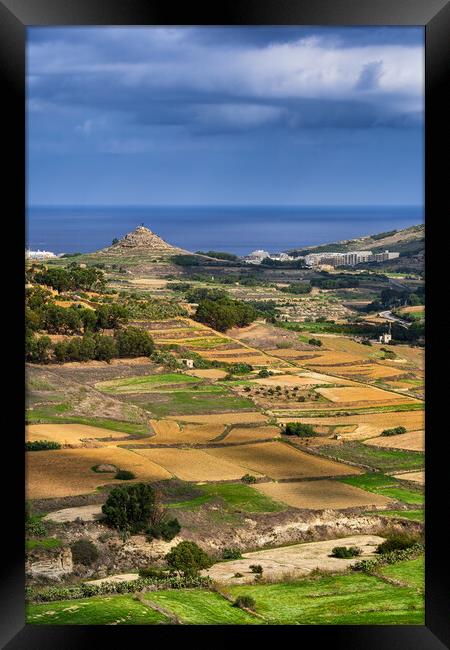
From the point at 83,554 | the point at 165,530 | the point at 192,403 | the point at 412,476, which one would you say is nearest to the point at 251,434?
the point at 192,403

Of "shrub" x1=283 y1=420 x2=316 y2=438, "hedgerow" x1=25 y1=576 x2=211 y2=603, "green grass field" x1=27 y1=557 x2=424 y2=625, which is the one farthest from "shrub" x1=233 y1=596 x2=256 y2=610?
"shrub" x1=283 y1=420 x2=316 y2=438

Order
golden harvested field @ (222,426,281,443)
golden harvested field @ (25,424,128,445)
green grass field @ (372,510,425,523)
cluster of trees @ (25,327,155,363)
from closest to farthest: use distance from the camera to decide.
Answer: green grass field @ (372,510,425,523)
golden harvested field @ (25,424,128,445)
cluster of trees @ (25,327,155,363)
golden harvested field @ (222,426,281,443)

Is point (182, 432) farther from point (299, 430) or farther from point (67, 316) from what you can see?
point (67, 316)

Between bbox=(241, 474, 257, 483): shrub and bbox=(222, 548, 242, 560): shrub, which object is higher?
bbox=(241, 474, 257, 483): shrub

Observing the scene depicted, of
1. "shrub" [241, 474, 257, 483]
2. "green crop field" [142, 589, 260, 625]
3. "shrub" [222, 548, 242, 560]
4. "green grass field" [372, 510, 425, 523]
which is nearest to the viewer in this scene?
"green crop field" [142, 589, 260, 625]

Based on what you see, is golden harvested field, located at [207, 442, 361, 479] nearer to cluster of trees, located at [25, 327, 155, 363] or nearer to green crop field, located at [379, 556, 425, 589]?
cluster of trees, located at [25, 327, 155, 363]

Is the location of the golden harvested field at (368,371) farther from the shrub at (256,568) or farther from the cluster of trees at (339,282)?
the shrub at (256,568)

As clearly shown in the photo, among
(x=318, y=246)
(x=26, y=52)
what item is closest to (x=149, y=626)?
(x=26, y=52)
